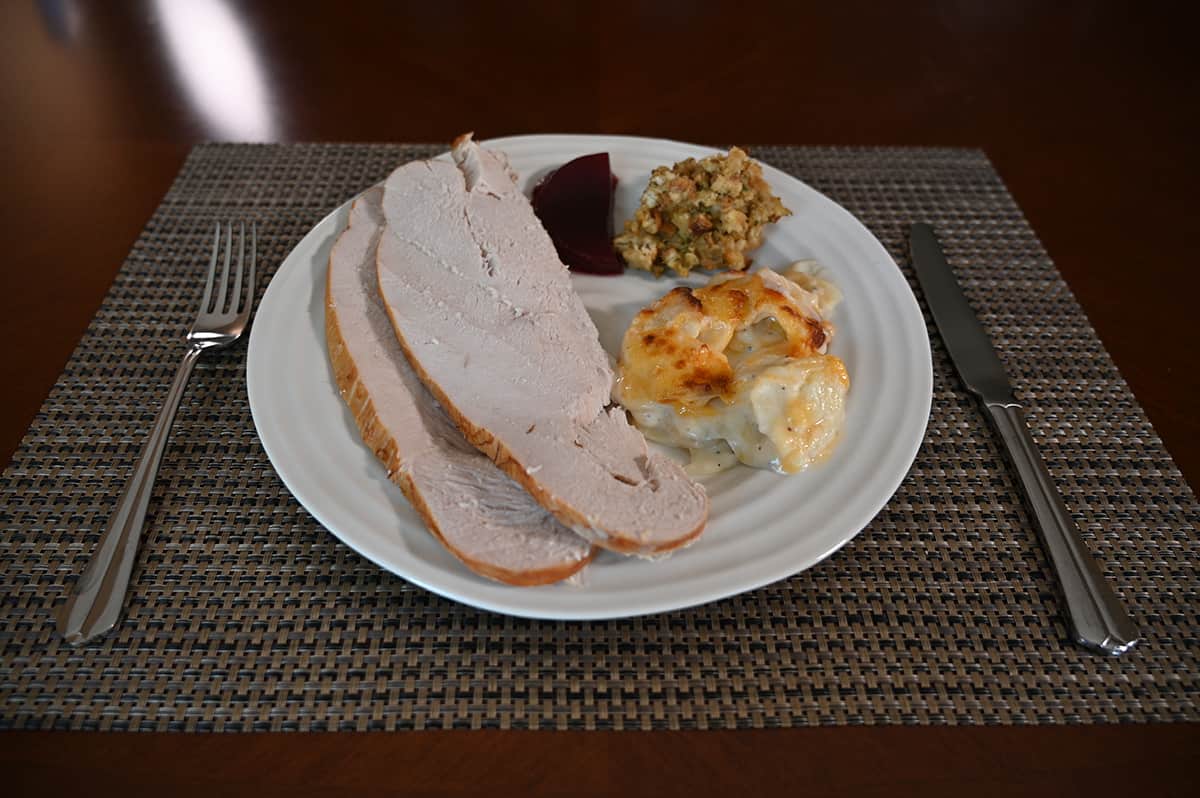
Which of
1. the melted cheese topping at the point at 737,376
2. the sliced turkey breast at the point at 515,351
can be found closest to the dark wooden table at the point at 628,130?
the sliced turkey breast at the point at 515,351

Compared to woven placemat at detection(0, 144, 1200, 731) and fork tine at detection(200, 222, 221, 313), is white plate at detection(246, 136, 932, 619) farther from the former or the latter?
fork tine at detection(200, 222, 221, 313)

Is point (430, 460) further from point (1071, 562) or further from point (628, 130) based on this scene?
point (628, 130)

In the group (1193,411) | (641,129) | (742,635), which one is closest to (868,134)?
(641,129)

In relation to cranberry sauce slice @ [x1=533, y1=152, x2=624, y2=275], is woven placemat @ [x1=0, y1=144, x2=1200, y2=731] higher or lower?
lower

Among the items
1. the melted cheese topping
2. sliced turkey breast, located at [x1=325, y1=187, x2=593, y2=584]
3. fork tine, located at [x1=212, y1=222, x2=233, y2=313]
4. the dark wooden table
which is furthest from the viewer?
fork tine, located at [x1=212, y1=222, x2=233, y2=313]

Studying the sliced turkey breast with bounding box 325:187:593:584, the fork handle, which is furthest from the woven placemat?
the sliced turkey breast with bounding box 325:187:593:584

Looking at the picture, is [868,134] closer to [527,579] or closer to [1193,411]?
[1193,411]

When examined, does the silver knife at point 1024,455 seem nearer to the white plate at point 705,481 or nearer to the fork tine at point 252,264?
the white plate at point 705,481
